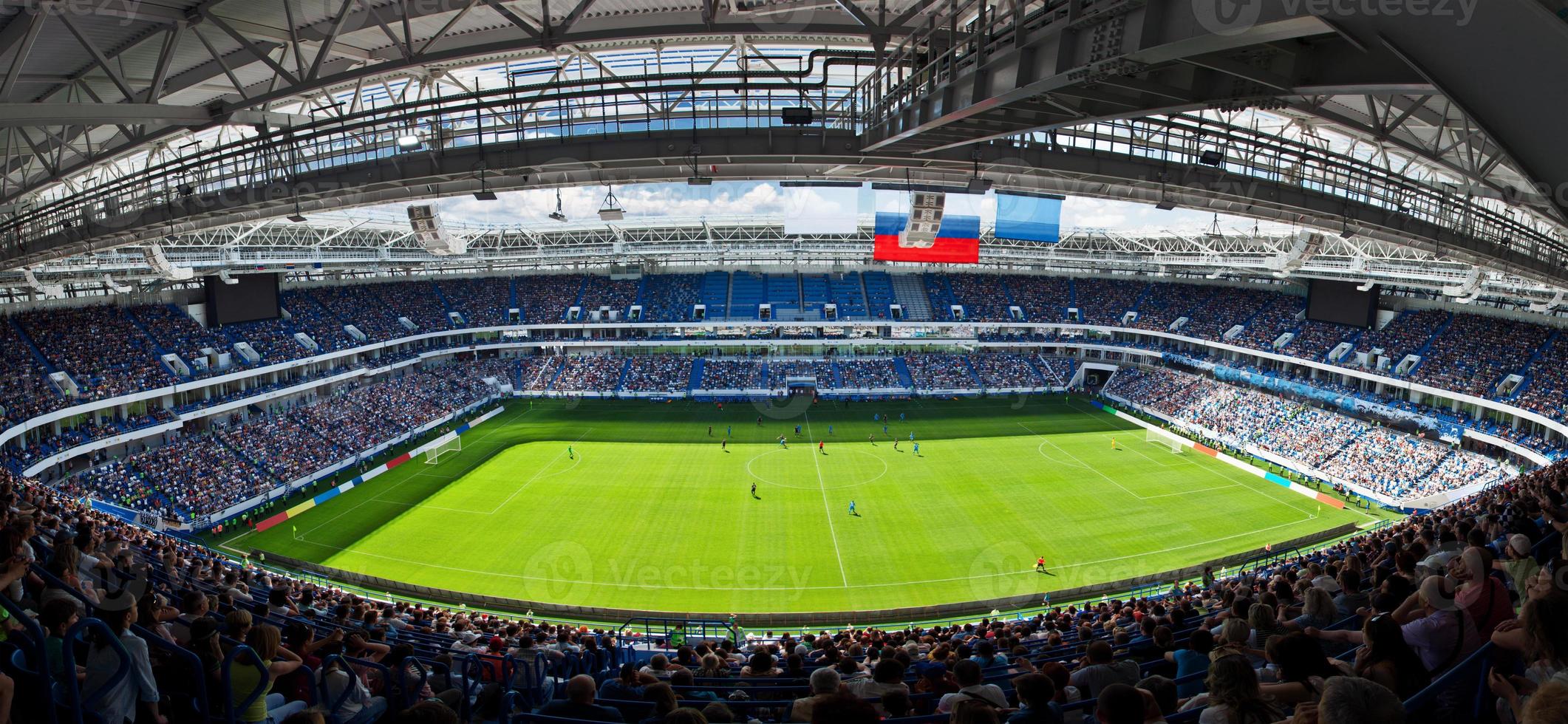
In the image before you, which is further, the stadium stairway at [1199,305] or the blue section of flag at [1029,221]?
the stadium stairway at [1199,305]

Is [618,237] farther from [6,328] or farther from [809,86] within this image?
[809,86]

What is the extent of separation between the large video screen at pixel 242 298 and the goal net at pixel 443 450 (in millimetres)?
13914

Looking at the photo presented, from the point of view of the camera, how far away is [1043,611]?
2048 centimetres

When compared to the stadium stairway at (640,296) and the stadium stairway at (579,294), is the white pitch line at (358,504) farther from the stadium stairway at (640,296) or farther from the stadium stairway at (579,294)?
the stadium stairway at (640,296)

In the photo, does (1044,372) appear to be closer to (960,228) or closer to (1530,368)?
(960,228)

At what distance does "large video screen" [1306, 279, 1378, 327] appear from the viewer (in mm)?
41219

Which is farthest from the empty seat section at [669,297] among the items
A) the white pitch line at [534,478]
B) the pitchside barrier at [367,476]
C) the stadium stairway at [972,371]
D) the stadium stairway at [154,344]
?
the stadium stairway at [154,344]

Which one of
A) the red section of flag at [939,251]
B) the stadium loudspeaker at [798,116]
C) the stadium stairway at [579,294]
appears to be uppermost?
the stadium loudspeaker at [798,116]

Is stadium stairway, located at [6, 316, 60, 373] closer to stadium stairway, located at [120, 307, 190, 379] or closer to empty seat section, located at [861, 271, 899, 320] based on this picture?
stadium stairway, located at [120, 307, 190, 379]

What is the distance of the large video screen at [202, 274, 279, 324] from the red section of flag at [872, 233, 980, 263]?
33893mm

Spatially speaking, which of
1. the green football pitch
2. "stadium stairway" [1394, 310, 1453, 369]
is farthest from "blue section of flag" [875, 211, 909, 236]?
"stadium stairway" [1394, 310, 1453, 369]

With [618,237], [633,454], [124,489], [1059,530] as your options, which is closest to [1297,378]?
[1059,530]

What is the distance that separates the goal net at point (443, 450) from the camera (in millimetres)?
34625

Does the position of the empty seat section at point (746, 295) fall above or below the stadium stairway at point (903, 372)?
above
